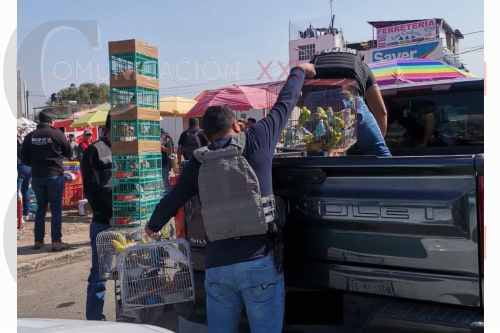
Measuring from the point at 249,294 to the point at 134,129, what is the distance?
3082 millimetres

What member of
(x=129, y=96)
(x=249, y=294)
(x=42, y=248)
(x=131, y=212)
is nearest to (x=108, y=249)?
(x=131, y=212)

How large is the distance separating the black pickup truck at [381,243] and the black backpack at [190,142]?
776 centimetres

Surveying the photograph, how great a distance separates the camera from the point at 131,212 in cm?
525

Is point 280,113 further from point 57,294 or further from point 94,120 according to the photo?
point 94,120

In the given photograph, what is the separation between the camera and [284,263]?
10.4ft

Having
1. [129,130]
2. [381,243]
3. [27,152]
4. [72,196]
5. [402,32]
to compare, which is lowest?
[72,196]

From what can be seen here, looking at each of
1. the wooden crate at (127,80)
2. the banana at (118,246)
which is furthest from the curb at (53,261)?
the banana at (118,246)

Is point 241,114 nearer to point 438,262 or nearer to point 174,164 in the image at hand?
point 174,164

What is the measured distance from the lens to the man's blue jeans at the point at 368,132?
3.67 m

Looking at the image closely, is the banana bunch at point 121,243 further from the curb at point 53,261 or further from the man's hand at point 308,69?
the curb at point 53,261

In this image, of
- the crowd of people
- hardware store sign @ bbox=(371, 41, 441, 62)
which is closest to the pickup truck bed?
the crowd of people

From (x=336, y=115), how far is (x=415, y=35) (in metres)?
42.6

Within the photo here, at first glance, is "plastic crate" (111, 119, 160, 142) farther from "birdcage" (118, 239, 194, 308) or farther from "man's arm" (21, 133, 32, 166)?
"man's arm" (21, 133, 32, 166)

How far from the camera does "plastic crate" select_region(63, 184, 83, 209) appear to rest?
483 inches
